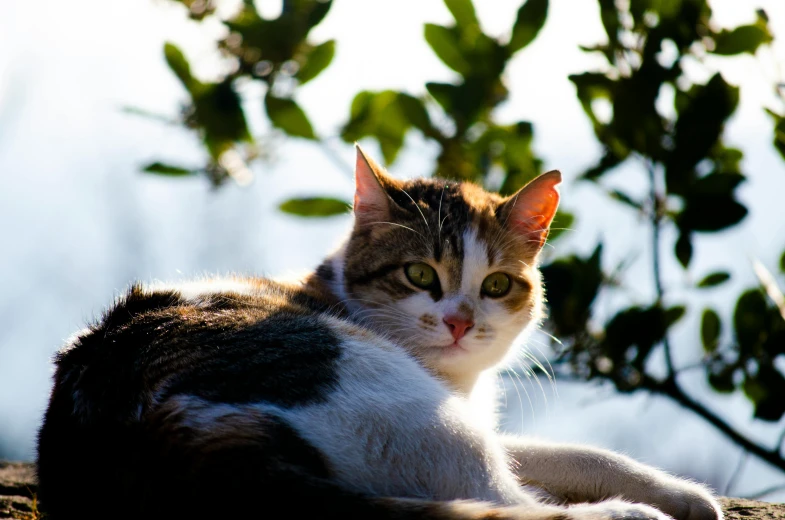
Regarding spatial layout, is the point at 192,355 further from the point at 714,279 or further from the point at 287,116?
the point at 714,279

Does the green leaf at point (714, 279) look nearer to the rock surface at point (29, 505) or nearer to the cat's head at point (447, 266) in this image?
the cat's head at point (447, 266)

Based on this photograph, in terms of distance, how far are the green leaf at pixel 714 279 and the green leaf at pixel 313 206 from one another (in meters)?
1.49

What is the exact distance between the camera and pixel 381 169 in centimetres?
304

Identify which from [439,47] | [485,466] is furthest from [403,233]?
[485,466]

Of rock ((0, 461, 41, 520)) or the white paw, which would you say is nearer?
the white paw

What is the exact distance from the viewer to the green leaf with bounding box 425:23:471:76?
283 cm

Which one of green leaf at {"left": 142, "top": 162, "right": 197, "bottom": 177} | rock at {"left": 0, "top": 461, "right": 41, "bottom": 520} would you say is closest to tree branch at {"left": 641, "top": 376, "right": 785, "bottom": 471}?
green leaf at {"left": 142, "top": 162, "right": 197, "bottom": 177}

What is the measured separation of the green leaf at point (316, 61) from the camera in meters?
2.68

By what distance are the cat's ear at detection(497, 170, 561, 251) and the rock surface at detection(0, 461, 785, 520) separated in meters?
1.18

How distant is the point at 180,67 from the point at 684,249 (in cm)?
191

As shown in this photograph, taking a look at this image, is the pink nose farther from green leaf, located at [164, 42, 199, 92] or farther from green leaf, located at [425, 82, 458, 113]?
green leaf, located at [164, 42, 199, 92]

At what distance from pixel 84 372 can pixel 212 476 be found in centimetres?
59

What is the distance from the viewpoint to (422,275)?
279cm

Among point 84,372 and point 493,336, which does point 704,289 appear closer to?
point 493,336
